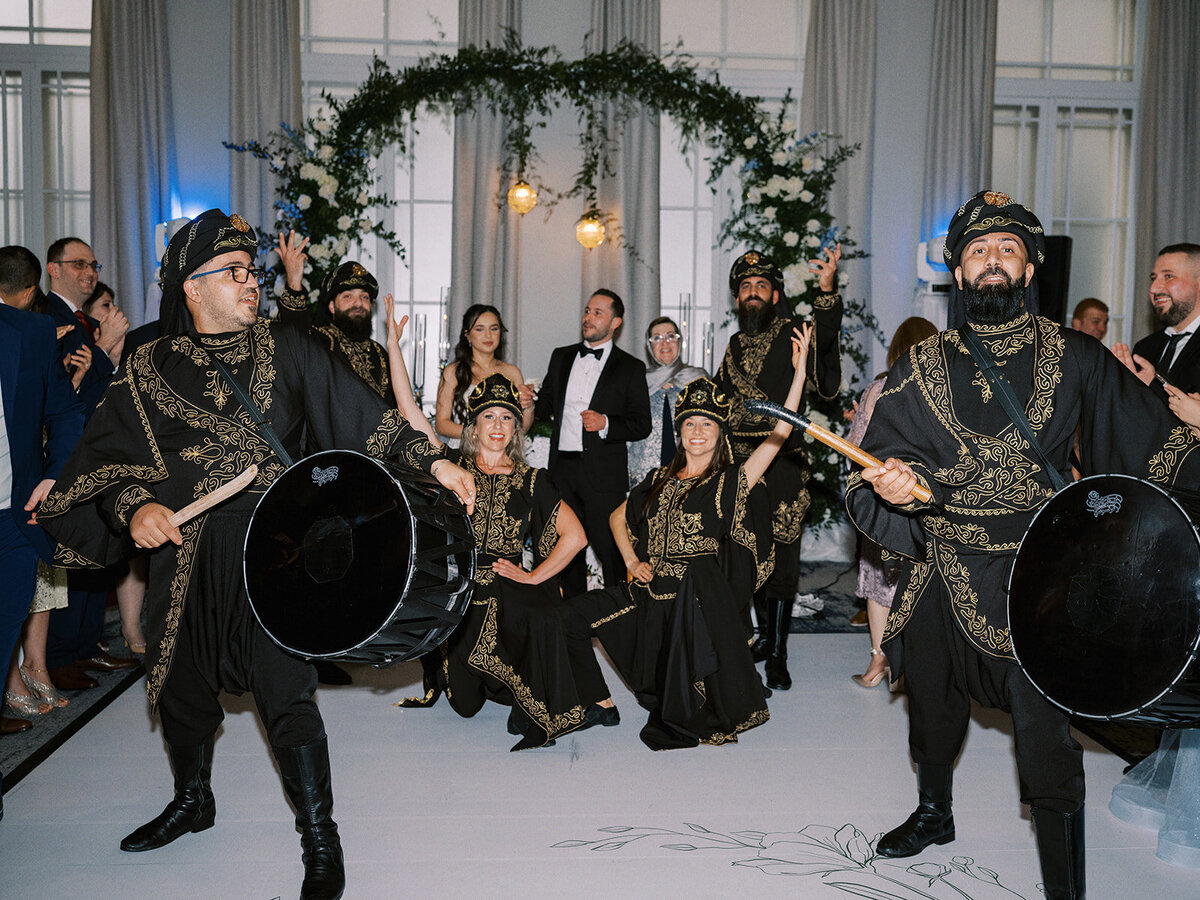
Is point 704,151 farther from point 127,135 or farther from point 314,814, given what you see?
point 314,814

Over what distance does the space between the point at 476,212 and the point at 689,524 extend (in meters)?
4.87

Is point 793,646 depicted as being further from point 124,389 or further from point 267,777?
point 124,389

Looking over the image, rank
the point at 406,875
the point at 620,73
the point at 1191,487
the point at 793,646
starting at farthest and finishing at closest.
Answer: the point at 620,73, the point at 793,646, the point at 406,875, the point at 1191,487

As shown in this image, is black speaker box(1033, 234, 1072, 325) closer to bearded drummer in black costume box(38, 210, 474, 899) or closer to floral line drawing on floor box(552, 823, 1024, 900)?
floral line drawing on floor box(552, 823, 1024, 900)

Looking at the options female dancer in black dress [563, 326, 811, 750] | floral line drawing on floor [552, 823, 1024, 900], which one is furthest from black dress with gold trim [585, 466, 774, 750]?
floral line drawing on floor [552, 823, 1024, 900]

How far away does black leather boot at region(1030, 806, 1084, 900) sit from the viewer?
2.62 meters

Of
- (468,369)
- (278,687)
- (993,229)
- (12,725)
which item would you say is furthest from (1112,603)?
(468,369)

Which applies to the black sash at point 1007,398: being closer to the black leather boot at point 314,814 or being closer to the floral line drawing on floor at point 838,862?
the floral line drawing on floor at point 838,862

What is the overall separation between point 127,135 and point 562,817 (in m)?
7.23

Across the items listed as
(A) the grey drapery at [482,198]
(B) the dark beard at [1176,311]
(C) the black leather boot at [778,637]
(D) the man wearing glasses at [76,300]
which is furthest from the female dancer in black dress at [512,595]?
(A) the grey drapery at [482,198]

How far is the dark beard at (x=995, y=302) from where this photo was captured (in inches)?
110

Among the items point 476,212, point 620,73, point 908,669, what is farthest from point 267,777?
point 620,73

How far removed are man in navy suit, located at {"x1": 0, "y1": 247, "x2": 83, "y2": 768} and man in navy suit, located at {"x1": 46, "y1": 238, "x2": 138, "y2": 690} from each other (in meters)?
0.59

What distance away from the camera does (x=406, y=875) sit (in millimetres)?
3016
